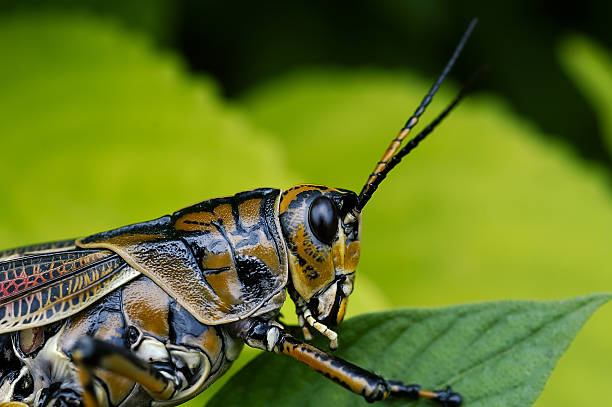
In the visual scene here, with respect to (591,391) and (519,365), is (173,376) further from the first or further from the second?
(591,391)

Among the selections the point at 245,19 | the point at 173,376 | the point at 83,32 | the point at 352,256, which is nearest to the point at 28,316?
the point at 173,376

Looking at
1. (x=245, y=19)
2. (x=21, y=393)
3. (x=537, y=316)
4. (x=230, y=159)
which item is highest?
(x=245, y=19)

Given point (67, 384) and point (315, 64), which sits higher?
point (315, 64)

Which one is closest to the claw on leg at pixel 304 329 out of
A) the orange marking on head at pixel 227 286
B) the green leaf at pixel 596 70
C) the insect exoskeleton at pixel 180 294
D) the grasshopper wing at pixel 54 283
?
the insect exoskeleton at pixel 180 294

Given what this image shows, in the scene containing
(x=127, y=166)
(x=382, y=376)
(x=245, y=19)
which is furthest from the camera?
(x=245, y=19)

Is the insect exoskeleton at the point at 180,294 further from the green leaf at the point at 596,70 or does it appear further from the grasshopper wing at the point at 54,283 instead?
the green leaf at the point at 596,70

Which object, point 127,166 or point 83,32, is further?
point 83,32
